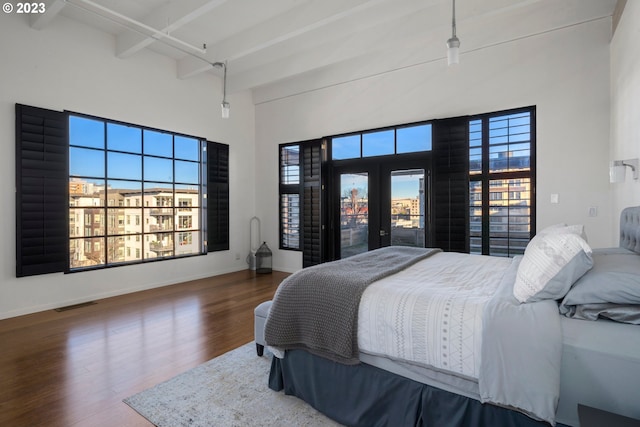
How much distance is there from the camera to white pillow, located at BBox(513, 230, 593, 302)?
1505mm

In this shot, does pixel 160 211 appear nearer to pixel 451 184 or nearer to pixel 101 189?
pixel 101 189

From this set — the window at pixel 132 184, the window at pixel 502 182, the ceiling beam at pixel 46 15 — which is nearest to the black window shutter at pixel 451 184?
the window at pixel 502 182

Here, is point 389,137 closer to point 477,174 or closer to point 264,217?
point 477,174

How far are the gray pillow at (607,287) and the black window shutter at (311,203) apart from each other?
442 cm

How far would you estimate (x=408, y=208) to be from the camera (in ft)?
16.4

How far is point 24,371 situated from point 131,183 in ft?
9.63

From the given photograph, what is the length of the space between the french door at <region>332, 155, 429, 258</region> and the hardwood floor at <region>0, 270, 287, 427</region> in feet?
6.17

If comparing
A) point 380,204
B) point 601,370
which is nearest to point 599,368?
point 601,370

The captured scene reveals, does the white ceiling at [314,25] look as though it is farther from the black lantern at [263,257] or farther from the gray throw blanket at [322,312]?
the black lantern at [263,257]

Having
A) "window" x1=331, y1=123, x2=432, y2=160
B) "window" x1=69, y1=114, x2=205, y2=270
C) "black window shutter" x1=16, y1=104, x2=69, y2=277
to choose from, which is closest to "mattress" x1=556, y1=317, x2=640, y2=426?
"window" x1=331, y1=123, x2=432, y2=160

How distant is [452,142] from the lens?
4.49m

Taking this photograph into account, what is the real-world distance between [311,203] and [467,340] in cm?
452

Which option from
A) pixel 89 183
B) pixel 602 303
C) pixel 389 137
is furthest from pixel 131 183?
pixel 602 303

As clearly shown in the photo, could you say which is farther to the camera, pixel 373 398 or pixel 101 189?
pixel 101 189
